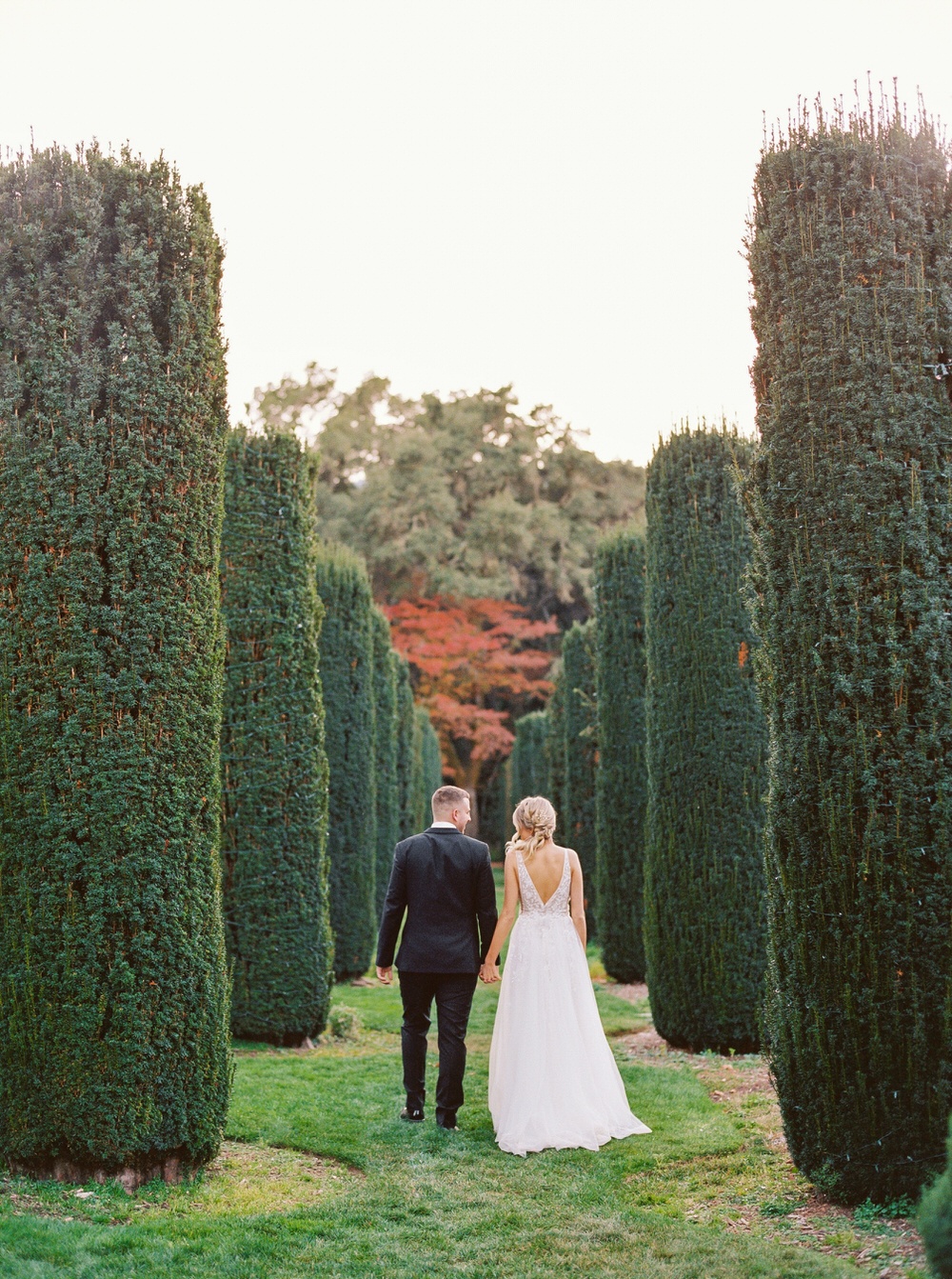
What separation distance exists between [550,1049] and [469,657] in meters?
26.2

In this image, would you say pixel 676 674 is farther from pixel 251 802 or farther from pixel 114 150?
pixel 114 150

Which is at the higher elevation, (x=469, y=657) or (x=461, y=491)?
(x=461, y=491)

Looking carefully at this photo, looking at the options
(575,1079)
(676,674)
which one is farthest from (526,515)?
(575,1079)

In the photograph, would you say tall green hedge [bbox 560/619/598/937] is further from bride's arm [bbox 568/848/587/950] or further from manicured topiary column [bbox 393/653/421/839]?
bride's arm [bbox 568/848/587/950]

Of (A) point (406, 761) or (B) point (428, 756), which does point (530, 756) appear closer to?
(B) point (428, 756)

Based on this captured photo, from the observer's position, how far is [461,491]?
3462cm

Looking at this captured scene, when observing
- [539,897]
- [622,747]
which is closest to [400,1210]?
[539,897]

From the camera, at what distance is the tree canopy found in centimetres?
3266

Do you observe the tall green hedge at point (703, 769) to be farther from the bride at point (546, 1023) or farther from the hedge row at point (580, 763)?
the hedge row at point (580, 763)

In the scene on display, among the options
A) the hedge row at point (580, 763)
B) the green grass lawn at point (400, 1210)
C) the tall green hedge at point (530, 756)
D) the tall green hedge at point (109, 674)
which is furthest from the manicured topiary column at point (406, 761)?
the tall green hedge at point (109, 674)

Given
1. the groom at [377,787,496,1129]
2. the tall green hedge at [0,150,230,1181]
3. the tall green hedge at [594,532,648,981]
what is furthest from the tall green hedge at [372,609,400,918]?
the tall green hedge at [0,150,230,1181]

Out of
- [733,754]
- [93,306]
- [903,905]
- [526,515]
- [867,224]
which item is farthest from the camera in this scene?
[526,515]

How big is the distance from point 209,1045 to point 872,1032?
317 centimetres

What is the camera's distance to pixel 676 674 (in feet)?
31.1
